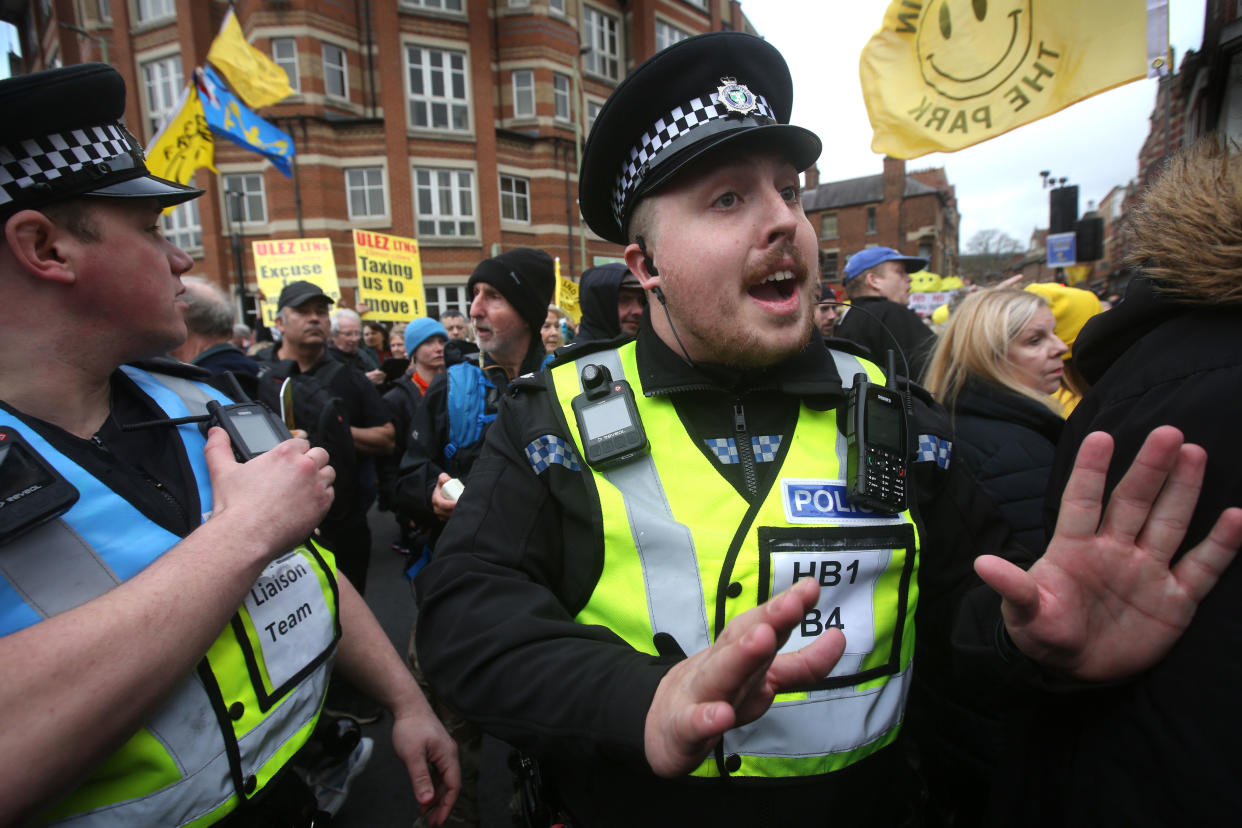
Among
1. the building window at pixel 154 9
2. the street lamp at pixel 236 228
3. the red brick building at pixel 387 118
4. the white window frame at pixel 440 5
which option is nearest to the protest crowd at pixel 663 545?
the red brick building at pixel 387 118

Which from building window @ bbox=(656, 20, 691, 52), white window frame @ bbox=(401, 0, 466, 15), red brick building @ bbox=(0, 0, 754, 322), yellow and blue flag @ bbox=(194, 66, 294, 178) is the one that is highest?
building window @ bbox=(656, 20, 691, 52)

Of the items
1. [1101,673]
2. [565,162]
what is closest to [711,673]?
[1101,673]

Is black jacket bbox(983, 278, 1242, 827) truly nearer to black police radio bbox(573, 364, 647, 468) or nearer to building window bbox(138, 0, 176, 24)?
black police radio bbox(573, 364, 647, 468)

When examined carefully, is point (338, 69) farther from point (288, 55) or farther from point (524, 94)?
point (524, 94)

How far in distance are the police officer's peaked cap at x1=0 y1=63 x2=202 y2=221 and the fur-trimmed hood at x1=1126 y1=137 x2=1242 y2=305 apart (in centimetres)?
197

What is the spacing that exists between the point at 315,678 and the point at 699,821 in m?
0.89

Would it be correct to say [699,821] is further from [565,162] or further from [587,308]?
[565,162]

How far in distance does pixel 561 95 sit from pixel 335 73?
22.8ft

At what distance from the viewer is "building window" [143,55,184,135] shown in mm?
18688

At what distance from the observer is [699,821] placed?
47.3 inches

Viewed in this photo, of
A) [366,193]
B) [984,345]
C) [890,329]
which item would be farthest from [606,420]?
[366,193]

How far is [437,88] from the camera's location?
19.2 metres

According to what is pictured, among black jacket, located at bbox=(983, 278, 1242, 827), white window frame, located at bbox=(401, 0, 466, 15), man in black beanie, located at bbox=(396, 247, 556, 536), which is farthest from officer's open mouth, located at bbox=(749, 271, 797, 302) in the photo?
white window frame, located at bbox=(401, 0, 466, 15)

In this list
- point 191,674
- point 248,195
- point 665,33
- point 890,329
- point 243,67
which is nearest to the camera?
point 191,674
